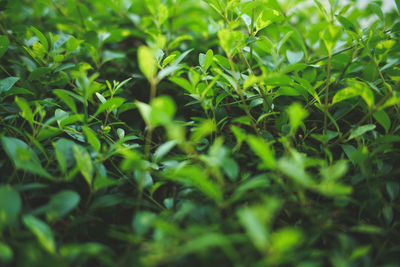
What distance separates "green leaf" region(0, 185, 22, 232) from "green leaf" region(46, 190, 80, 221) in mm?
56

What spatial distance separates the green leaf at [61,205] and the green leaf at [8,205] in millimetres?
56

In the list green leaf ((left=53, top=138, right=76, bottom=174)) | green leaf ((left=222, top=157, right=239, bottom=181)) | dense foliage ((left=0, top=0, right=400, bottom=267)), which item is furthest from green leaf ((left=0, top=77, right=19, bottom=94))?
green leaf ((left=222, top=157, right=239, bottom=181))

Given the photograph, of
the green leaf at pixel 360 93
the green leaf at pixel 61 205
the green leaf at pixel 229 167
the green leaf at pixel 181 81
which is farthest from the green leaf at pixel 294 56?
the green leaf at pixel 61 205

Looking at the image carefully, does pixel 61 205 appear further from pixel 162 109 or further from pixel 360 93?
pixel 360 93

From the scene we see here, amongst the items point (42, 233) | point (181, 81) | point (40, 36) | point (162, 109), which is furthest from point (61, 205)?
point (40, 36)

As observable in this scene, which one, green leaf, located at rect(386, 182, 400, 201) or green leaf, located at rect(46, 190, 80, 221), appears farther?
green leaf, located at rect(386, 182, 400, 201)

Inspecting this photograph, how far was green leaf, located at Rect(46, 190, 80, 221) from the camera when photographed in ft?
1.67

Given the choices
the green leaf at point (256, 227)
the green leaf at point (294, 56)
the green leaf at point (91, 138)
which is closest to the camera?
the green leaf at point (256, 227)

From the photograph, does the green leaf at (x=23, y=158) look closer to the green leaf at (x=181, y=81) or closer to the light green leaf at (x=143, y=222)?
the light green leaf at (x=143, y=222)

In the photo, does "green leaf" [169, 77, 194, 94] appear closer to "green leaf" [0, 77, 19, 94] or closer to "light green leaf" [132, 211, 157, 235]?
"light green leaf" [132, 211, 157, 235]

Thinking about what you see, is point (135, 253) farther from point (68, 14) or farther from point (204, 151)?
point (68, 14)

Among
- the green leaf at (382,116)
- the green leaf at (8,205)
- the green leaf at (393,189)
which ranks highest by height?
the green leaf at (382,116)

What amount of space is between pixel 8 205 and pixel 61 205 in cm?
9

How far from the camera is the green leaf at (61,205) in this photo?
51cm
